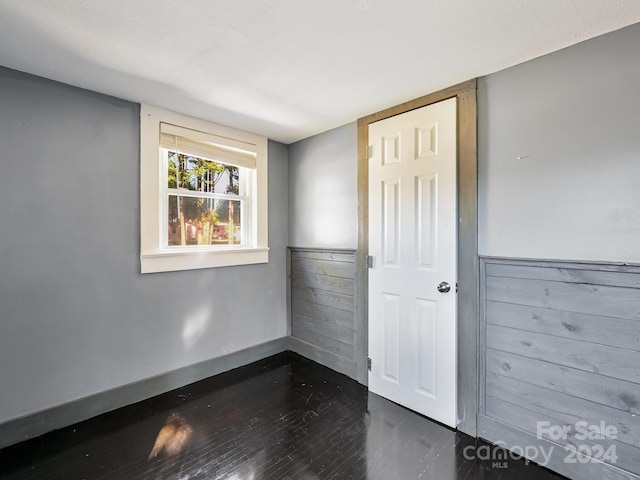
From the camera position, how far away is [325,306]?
10.0 feet

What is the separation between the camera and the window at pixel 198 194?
95.9 inches

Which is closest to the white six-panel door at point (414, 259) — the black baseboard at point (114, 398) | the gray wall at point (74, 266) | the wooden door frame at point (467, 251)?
the wooden door frame at point (467, 251)

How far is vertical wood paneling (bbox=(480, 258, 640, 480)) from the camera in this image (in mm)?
1480

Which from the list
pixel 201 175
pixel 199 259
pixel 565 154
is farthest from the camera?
pixel 201 175

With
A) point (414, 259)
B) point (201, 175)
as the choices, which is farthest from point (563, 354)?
point (201, 175)

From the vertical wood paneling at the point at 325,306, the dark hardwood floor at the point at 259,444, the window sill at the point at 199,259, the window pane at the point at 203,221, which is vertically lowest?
the dark hardwood floor at the point at 259,444

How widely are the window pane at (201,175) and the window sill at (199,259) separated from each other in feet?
1.97

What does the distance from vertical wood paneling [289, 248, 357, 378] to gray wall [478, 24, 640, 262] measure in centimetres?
130

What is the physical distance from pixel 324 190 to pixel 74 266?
82.8 inches

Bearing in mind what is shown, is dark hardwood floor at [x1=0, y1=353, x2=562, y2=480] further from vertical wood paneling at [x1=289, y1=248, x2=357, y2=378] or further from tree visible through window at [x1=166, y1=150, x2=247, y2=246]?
tree visible through window at [x1=166, y1=150, x2=247, y2=246]

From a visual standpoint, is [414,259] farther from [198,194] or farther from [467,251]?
[198,194]

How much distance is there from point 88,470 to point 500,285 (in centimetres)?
263

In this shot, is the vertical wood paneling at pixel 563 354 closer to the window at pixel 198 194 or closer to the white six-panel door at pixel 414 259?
the white six-panel door at pixel 414 259

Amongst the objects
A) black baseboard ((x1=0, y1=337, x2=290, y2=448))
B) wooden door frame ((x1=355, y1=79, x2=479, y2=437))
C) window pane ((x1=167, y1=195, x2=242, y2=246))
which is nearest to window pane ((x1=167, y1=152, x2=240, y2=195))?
window pane ((x1=167, y1=195, x2=242, y2=246))
